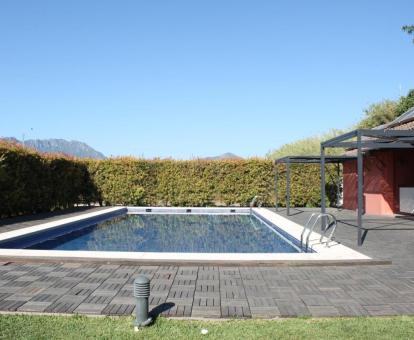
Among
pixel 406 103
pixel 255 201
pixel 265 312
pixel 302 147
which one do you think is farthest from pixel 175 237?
pixel 406 103

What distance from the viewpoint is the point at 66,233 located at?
40.0ft

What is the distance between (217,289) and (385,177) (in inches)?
474

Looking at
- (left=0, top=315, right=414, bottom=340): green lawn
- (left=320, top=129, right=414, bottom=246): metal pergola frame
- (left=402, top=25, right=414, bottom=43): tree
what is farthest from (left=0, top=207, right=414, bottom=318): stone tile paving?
(left=402, top=25, right=414, bottom=43): tree

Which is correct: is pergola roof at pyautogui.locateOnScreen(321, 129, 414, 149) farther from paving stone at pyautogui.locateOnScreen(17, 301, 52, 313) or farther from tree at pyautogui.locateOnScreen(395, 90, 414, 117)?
tree at pyautogui.locateOnScreen(395, 90, 414, 117)

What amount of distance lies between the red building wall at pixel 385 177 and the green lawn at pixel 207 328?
38.7 ft

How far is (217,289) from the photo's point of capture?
216 inches

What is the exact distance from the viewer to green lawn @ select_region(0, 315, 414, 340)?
12.9ft

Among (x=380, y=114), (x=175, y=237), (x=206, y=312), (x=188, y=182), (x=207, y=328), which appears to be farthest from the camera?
(x=380, y=114)

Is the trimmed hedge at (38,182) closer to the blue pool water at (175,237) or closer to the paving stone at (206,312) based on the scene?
the blue pool water at (175,237)

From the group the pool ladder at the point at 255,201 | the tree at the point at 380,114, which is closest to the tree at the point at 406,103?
the tree at the point at 380,114

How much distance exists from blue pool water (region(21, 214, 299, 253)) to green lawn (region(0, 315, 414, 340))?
207 inches

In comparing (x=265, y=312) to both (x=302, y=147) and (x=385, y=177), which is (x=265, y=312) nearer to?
(x=385, y=177)

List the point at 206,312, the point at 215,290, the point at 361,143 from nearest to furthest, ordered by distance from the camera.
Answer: the point at 206,312
the point at 215,290
the point at 361,143

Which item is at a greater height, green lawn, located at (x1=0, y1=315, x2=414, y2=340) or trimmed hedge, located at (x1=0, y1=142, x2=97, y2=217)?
trimmed hedge, located at (x1=0, y1=142, x2=97, y2=217)
